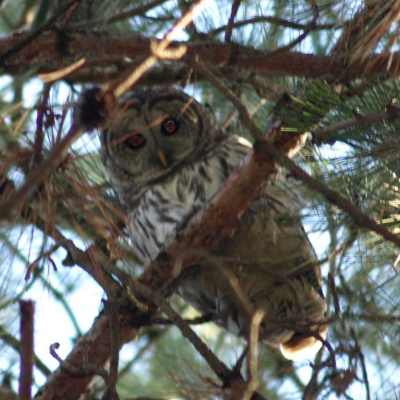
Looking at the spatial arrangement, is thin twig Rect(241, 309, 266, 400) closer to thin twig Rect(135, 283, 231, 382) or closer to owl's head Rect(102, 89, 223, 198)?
thin twig Rect(135, 283, 231, 382)

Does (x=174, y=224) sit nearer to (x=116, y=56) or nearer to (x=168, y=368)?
(x=168, y=368)

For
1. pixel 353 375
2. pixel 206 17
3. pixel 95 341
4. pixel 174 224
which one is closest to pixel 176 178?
pixel 174 224

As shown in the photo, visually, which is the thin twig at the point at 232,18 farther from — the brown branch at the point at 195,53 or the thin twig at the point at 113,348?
the thin twig at the point at 113,348

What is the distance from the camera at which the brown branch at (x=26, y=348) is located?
3.32 feet

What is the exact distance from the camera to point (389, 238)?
198cm

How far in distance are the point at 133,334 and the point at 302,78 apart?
1060 mm

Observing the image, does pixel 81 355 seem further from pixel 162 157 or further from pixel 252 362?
pixel 252 362

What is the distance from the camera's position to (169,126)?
3.56 meters

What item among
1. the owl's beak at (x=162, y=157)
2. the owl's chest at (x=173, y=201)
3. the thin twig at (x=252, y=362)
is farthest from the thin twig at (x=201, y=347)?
the owl's beak at (x=162, y=157)

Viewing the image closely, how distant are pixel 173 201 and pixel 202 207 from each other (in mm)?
434

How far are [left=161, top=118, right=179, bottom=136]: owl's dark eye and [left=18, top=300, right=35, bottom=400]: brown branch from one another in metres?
2.55

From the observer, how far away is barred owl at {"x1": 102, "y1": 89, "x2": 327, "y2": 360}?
286cm

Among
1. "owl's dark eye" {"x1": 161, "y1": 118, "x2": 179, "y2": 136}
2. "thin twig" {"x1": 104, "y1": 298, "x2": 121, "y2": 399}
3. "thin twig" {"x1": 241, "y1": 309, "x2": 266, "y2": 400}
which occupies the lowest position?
"thin twig" {"x1": 241, "y1": 309, "x2": 266, "y2": 400}

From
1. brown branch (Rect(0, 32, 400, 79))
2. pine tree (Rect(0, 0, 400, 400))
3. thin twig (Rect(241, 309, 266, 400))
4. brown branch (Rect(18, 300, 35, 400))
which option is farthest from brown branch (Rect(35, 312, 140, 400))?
brown branch (Rect(18, 300, 35, 400))
